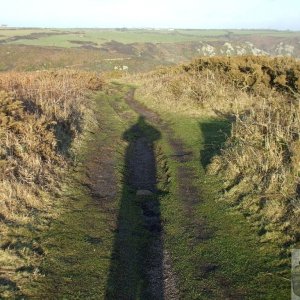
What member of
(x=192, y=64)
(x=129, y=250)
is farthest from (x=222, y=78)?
(x=129, y=250)

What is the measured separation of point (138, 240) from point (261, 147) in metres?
4.79

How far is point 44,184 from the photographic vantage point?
9.98 metres

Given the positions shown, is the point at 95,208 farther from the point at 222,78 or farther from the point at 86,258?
the point at 222,78

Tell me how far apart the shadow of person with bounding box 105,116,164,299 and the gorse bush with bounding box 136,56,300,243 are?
2.00 meters

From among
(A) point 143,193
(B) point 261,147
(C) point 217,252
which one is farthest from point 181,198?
(B) point 261,147

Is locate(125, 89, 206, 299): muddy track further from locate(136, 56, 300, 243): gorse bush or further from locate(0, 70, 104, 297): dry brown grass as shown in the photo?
locate(0, 70, 104, 297): dry brown grass

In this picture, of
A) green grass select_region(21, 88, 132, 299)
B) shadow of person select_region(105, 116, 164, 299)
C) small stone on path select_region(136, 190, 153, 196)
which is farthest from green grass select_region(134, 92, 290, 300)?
green grass select_region(21, 88, 132, 299)

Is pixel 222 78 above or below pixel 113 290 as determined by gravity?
above

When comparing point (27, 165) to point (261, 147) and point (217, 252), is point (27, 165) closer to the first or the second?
point (217, 252)

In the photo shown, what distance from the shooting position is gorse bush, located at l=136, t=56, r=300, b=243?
8.45 metres

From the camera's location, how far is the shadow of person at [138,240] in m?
6.75

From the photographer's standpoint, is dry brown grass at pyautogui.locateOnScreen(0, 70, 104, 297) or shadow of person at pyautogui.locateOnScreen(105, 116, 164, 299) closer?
shadow of person at pyautogui.locateOnScreen(105, 116, 164, 299)

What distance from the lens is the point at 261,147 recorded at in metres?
11.1

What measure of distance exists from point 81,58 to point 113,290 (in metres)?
79.5
